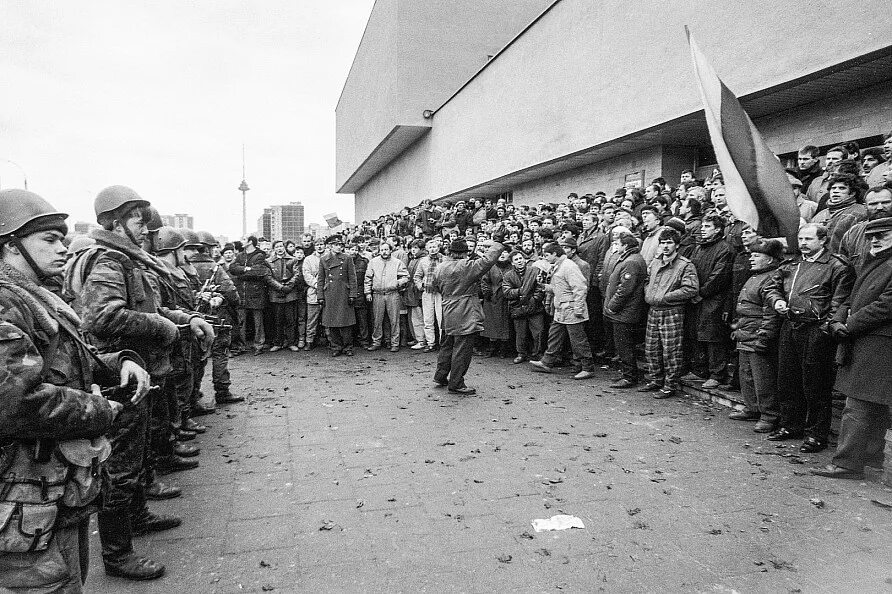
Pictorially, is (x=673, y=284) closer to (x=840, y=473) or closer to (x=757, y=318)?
(x=757, y=318)

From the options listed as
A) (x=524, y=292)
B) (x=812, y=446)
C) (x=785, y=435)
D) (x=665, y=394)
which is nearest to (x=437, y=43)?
(x=524, y=292)

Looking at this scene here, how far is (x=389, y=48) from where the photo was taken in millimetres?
28891

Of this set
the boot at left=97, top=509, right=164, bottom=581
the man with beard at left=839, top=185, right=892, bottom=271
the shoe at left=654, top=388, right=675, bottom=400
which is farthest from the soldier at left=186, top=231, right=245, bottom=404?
the man with beard at left=839, top=185, right=892, bottom=271

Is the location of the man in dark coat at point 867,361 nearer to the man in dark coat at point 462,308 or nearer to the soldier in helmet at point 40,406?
the man in dark coat at point 462,308

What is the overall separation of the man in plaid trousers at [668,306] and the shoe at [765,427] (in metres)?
1.50

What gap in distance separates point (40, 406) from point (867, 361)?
5426mm

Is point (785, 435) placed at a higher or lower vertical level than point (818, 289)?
lower

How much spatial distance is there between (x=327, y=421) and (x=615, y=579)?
4.03 metres

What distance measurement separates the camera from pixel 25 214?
238 centimetres

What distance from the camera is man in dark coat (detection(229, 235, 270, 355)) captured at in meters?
11.4

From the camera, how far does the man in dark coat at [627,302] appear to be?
788cm

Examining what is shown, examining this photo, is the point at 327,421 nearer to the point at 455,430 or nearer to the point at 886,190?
the point at 455,430

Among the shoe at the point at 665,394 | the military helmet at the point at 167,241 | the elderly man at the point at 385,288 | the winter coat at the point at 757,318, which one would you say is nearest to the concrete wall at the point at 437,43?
the elderly man at the point at 385,288

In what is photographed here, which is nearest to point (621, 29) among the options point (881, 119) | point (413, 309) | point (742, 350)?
point (881, 119)
